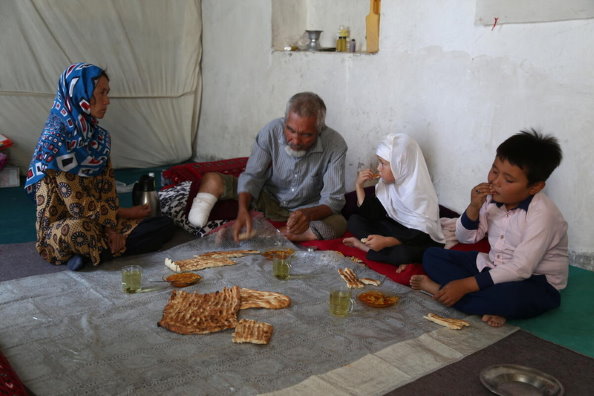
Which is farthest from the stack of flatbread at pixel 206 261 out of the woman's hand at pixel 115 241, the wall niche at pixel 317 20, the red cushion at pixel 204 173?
the wall niche at pixel 317 20

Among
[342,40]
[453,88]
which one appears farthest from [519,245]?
[342,40]

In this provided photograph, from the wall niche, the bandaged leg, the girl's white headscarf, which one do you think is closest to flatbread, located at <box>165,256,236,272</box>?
the bandaged leg

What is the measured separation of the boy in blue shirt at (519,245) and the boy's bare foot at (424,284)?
31 millimetres

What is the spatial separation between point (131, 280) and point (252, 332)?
2.61ft

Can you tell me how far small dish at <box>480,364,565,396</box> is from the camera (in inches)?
85.8

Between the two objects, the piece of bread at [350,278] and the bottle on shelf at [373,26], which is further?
the bottle on shelf at [373,26]

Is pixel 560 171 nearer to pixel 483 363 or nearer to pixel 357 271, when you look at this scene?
pixel 357 271

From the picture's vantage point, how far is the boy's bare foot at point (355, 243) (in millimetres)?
3646

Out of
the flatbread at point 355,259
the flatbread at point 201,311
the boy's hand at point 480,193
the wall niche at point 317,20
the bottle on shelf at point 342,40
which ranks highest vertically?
the wall niche at point 317,20

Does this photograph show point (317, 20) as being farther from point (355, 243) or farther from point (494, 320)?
point (494, 320)

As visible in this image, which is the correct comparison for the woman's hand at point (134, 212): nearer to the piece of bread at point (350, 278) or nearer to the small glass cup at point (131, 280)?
the small glass cup at point (131, 280)

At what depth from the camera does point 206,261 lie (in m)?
3.37

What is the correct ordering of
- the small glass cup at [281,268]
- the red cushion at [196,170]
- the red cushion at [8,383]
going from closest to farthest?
1. the red cushion at [8,383]
2. the small glass cup at [281,268]
3. the red cushion at [196,170]

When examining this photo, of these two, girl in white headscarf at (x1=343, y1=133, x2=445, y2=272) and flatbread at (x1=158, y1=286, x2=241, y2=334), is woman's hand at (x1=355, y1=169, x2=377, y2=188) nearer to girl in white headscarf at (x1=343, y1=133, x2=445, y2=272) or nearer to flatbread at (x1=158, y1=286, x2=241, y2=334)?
girl in white headscarf at (x1=343, y1=133, x2=445, y2=272)
